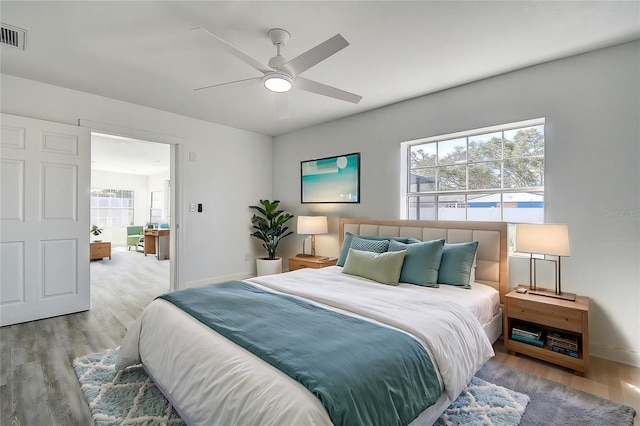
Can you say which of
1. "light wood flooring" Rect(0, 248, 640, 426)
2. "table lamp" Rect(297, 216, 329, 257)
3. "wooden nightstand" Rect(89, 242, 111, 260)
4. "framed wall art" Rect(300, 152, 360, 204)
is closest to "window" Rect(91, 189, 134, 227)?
"wooden nightstand" Rect(89, 242, 111, 260)

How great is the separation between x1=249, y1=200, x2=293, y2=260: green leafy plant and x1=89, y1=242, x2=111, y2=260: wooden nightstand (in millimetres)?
4445

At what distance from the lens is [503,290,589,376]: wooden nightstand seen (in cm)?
223

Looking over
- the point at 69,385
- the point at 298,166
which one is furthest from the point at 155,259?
the point at 69,385

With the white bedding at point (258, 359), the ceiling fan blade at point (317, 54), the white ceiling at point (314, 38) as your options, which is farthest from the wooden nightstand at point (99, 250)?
the ceiling fan blade at point (317, 54)

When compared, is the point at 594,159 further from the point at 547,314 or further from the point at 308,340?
the point at 308,340

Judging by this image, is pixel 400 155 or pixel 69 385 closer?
pixel 69 385

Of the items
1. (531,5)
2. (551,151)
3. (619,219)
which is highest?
(531,5)

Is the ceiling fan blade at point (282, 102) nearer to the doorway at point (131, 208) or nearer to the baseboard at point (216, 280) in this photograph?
the doorway at point (131, 208)

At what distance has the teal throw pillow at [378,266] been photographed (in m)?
2.73

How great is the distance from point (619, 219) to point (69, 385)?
4.26 meters

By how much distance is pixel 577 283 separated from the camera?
262cm

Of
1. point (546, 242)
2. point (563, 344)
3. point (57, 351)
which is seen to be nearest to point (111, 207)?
point (57, 351)

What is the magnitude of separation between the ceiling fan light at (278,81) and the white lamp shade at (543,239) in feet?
7.36

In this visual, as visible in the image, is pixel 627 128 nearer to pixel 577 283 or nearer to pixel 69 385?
pixel 577 283
